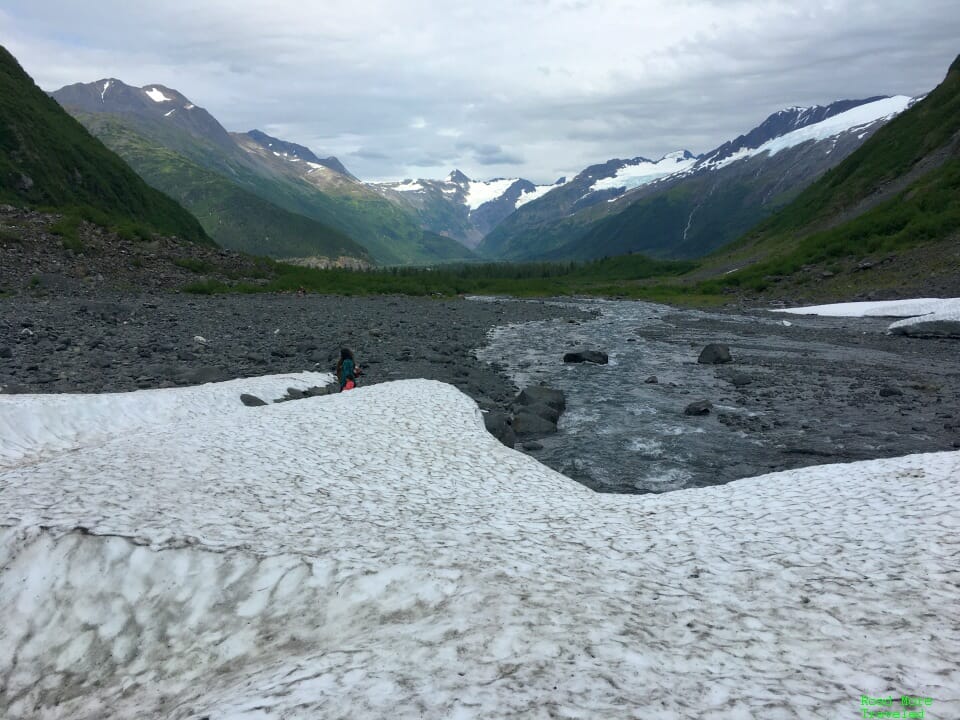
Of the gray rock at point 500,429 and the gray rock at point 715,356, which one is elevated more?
the gray rock at point 715,356

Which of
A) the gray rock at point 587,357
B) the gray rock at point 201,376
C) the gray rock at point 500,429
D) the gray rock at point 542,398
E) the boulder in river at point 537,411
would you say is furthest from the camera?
the gray rock at point 587,357

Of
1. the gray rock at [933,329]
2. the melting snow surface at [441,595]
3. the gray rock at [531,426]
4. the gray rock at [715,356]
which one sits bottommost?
the gray rock at [531,426]

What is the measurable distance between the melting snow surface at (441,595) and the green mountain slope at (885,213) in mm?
61155

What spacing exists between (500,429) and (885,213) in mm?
81530

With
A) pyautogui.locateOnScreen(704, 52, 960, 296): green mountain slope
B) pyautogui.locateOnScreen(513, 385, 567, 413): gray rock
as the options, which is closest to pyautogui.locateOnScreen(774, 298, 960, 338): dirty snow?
pyautogui.locateOnScreen(704, 52, 960, 296): green mountain slope

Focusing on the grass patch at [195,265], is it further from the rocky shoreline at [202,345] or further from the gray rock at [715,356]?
the gray rock at [715,356]

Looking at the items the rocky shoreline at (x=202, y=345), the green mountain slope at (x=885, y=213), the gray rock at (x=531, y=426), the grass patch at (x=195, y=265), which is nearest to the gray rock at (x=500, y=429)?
the gray rock at (x=531, y=426)

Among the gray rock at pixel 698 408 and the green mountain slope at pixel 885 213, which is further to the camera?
the green mountain slope at pixel 885 213

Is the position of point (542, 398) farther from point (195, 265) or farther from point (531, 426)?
point (195, 265)

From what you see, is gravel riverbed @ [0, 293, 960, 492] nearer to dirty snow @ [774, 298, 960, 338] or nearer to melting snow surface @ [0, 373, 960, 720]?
dirty snow @ [774, 298, 960, 338]

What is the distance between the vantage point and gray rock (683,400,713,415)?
72.1 ft

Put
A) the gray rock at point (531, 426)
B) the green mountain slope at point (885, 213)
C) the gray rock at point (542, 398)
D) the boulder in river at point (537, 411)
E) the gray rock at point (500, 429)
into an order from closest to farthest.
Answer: the gray rock at point (500, 429), the gray rock at point (531, 426), the boulder in river at point (537, 411), the gray rock at point (542, 398), the green mountain slope at point (885, 213)

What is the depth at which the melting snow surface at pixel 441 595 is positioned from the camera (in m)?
5.43

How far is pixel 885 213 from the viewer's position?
77.8m
